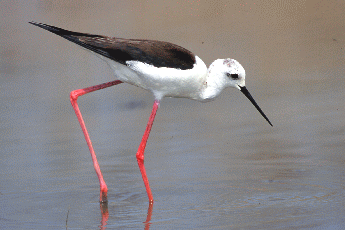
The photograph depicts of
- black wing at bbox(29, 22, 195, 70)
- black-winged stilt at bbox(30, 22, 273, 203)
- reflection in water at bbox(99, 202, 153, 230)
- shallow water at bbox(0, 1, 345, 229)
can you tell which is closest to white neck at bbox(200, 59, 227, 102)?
black-winged stilt at bbox(30, 22, 273, 203)

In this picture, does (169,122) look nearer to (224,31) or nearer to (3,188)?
(3,188)

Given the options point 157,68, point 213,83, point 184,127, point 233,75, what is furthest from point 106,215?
point 184,127

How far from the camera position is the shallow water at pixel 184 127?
5.00 m

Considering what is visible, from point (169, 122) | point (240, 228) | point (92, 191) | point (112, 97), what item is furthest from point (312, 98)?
point (240, 228)

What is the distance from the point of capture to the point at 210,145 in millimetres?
6816

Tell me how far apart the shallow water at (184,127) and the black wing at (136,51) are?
38.7 inches

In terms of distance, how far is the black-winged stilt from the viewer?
538 centimetres

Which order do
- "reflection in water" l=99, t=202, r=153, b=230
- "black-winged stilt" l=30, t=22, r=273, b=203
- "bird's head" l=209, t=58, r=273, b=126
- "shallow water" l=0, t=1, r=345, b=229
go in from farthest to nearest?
"bird's head" l=209, t=58, r=273, b=126 → "black-winged stilt" l=30, t=22, r=273, b=203 → "shallow water" l=0, t=1, r=345, b=229 → "reflection in water" l=99, t=202, r=153, b=230

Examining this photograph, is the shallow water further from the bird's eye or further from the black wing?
the black wing

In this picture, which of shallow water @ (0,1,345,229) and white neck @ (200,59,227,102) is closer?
shallow water @ (0,1,345,229)

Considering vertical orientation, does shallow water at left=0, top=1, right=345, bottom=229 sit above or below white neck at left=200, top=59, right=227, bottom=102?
below

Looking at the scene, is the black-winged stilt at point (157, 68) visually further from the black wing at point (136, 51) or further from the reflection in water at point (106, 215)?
the reflection in water at point (106, 215)

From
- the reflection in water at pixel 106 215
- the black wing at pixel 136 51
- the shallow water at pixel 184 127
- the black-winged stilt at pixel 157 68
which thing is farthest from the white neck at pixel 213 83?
the reflection in water at pixel 106 215

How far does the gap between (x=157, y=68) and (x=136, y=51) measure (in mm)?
205
